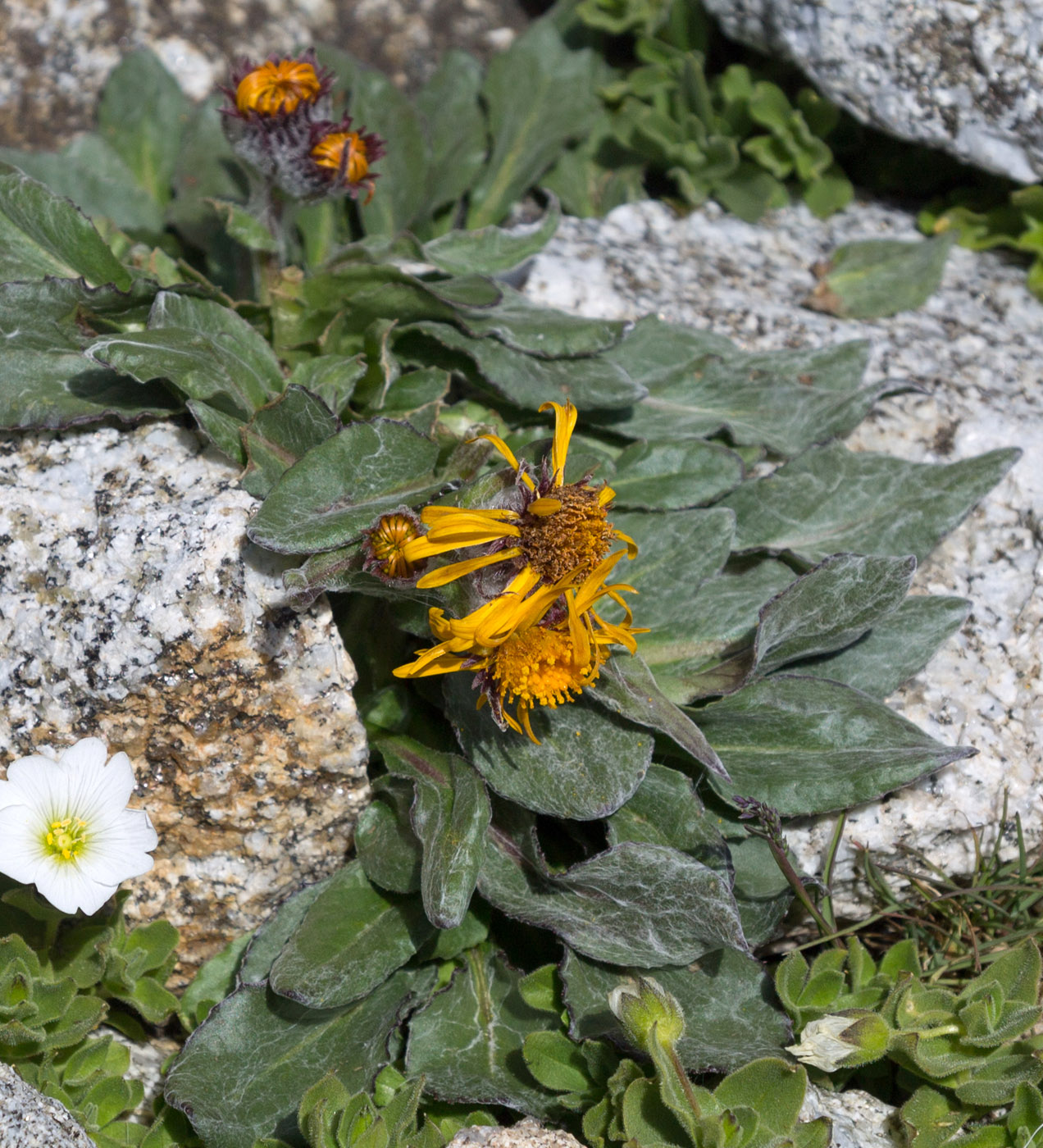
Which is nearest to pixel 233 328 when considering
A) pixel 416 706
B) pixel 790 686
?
pixel 416 706

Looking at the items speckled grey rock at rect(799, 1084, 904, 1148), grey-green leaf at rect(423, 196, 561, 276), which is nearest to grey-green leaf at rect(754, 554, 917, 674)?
speckled grey rock at rect(799, 1084, 904, 1148)

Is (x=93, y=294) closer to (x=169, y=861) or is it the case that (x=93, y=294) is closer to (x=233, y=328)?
(x=233, y=328)

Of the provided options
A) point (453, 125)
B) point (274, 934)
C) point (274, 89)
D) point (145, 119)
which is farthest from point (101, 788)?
point (453, 125)

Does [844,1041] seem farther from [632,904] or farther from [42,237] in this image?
[42,237]

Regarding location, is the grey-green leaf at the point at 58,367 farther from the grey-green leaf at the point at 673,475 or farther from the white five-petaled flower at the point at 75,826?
the grey-green leaf at the point at 673,475

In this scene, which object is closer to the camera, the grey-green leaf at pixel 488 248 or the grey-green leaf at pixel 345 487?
the grey-green leaf at pixel 345 487

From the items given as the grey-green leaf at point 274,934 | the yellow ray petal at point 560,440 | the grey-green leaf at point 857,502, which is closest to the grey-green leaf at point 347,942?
the grey-green leaf at point 274,934
